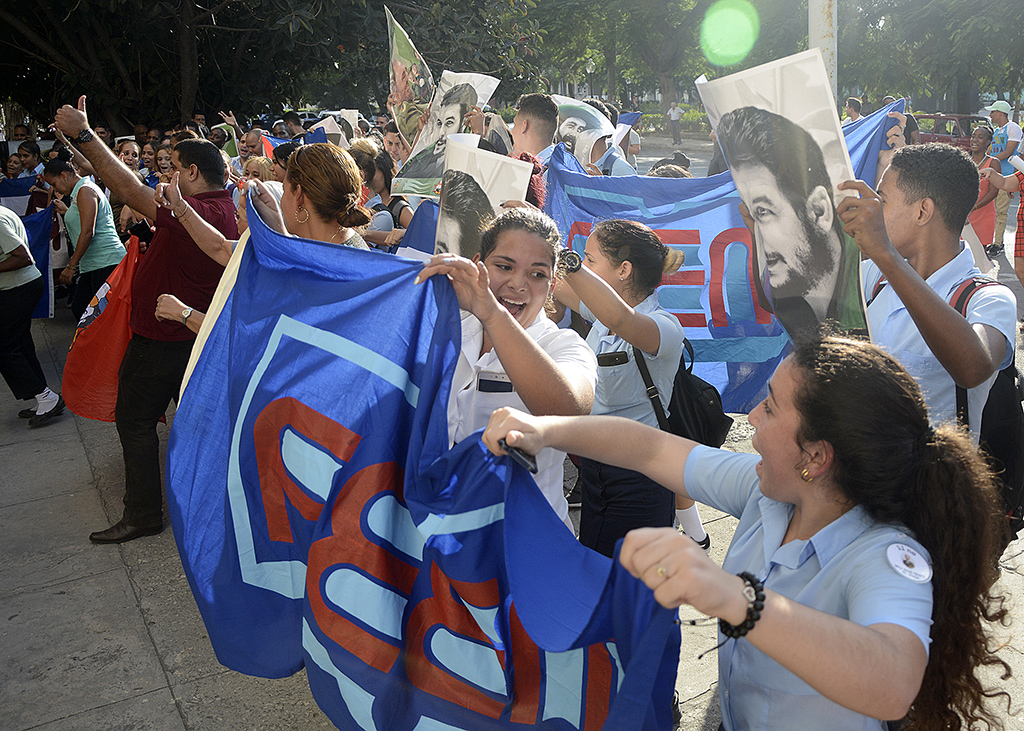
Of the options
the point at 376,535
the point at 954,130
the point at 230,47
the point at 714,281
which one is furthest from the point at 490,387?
the point at 954,130

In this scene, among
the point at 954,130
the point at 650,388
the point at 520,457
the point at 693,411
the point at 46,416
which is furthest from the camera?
the point at 954,130

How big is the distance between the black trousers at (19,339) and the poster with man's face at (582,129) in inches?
171

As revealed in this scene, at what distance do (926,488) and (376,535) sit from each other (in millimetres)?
1239

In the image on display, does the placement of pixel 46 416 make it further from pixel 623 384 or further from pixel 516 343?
→ pixel 516 343

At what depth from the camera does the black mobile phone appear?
68.8 inches

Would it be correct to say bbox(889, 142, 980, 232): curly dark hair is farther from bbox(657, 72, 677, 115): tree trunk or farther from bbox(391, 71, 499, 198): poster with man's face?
bbox(657, 72, 677, 115): tree trunk

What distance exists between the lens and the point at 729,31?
41750mm

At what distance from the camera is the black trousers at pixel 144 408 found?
446cm

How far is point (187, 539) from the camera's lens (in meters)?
2.48

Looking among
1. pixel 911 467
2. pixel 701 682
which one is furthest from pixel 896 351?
pixel 701 682

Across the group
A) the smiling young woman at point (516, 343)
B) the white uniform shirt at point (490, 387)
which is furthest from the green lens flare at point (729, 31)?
the white uniform shirt at point (490, 387)

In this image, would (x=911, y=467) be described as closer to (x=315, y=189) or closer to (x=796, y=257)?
(x=796, y=257)

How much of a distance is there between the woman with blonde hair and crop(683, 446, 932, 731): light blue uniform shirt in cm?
116

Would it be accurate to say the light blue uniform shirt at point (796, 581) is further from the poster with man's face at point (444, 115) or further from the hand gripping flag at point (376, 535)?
the poster with man's face at point (444, 115)
